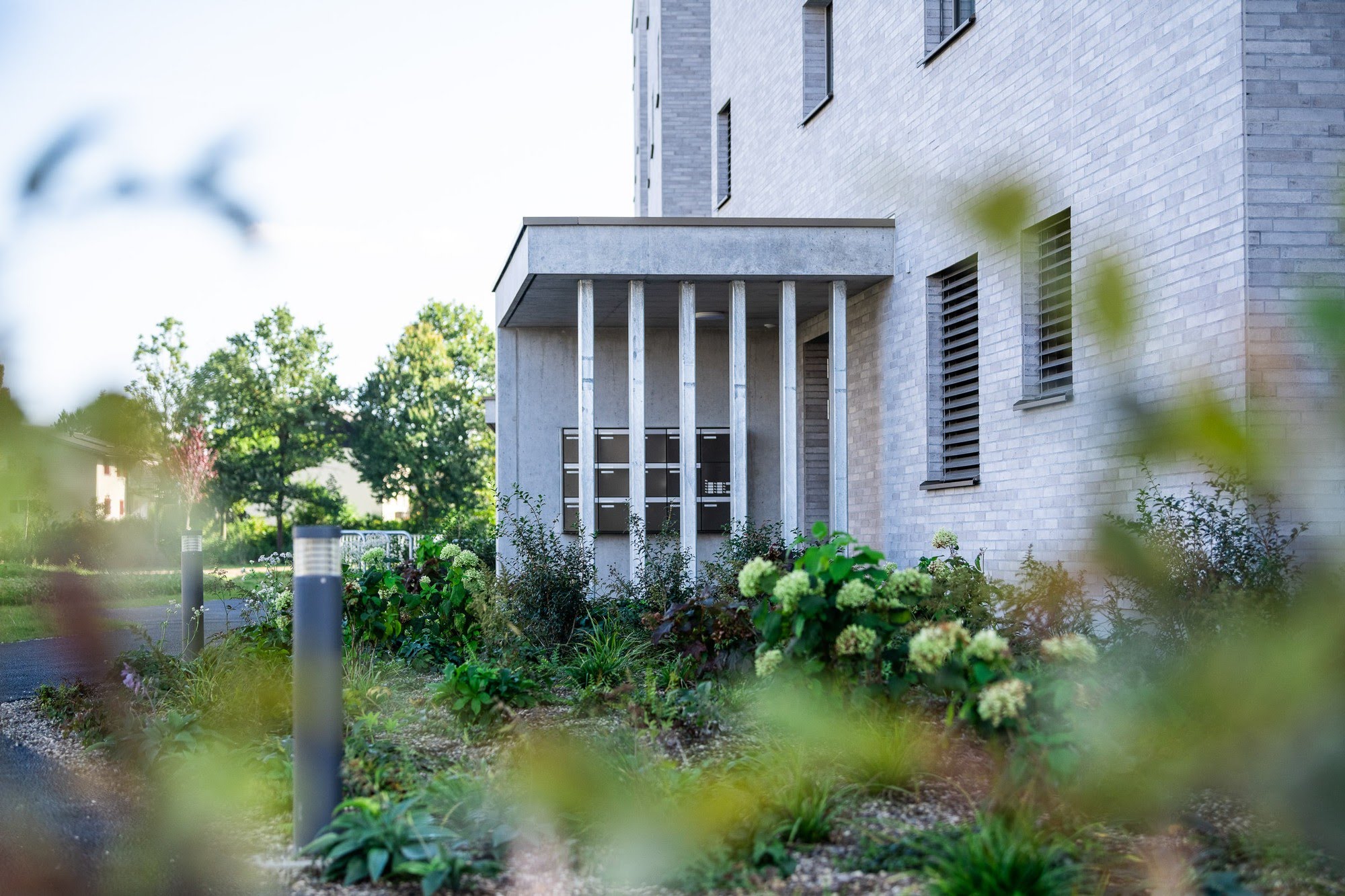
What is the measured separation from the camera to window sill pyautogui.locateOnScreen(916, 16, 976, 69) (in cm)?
999

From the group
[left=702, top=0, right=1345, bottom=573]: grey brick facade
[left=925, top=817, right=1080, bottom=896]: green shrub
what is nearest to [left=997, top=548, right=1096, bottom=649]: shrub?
[left=702, top=0, right=1345, bottom=573]: grey brick facade

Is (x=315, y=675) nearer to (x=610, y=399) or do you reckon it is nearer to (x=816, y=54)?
(x=610, y=399)

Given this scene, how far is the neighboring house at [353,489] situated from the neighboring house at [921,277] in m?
30.1

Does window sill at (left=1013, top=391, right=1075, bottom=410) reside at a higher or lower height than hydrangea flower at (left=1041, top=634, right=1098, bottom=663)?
higher

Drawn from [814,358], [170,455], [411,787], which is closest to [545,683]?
[411,787]

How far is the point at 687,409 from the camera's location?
1178 cm

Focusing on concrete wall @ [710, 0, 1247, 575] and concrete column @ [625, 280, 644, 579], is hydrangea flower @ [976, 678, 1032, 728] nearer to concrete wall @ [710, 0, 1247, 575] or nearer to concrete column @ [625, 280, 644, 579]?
concrete wall @ [710, 0, 1247, 575]

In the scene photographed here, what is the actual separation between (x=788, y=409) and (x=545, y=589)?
368 cm

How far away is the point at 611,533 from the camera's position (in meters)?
14.1

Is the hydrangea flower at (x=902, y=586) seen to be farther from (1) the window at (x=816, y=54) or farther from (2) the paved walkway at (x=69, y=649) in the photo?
(1) the window at (x=816, y=54)

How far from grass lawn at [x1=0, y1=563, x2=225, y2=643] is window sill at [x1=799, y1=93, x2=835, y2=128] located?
13.2 meters

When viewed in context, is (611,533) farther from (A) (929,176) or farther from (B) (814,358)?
(A) (929,176)

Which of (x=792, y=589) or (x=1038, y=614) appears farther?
(x=1038, y=614)

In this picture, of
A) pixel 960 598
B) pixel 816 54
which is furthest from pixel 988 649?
pixel 816 54
